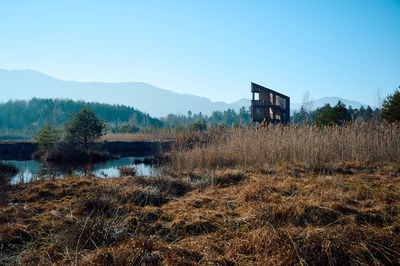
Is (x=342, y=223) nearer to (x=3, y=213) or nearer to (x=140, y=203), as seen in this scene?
(x=140, y=203)

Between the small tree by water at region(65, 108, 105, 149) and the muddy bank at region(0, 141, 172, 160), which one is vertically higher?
the small tree by water at region(65, 108, 105, 149)

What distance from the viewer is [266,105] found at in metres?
20.9

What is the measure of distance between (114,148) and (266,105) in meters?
12.5

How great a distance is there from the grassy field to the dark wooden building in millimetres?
15379

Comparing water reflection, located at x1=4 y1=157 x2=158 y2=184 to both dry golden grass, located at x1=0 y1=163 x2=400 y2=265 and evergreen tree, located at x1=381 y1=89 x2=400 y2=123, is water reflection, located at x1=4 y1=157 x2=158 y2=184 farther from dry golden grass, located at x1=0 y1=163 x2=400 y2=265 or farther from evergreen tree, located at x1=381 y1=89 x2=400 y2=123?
evergreen tree, located at x1=381 y1=89 x2=400 y2=123

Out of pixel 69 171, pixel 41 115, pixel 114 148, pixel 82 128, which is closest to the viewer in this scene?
pixel 69 171

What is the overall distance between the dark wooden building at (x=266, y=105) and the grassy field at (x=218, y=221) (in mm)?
15379

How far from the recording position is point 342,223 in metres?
2.65

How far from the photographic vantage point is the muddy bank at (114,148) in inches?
669

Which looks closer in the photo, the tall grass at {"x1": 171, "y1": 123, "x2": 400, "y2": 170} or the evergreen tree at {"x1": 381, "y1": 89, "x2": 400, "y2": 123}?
the tall grass at {"x1": 171, "y1": 123, "x2": 400, "y2": 170}

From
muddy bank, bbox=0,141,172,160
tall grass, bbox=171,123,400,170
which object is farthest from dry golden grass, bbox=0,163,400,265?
muddy bank, bbox=0,141,172,160

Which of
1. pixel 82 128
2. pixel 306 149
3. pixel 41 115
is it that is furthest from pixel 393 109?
pixel 41 115

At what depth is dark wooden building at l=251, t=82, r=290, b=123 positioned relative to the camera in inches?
830

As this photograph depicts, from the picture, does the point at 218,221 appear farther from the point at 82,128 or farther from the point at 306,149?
the point at 82,128
